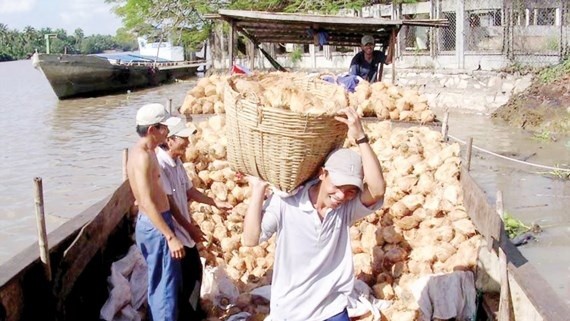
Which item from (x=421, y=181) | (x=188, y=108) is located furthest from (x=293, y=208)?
(x=188, y=108)

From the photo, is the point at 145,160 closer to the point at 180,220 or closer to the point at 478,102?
the point at 180,220

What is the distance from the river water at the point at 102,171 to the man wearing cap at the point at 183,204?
12.1ft

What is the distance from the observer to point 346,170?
2.42 m

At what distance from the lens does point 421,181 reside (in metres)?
5.57

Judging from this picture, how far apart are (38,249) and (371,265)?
239 centimetres

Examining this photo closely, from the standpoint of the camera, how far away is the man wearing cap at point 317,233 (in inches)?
99.1

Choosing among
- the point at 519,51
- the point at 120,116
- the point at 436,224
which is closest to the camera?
the point at 436,224

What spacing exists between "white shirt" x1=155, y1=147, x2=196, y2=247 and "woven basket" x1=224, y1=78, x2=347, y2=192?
0.92 meters

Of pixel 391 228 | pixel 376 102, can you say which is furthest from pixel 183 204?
pixel 376 102

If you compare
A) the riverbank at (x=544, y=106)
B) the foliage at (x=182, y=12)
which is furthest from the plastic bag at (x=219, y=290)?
the foliage at (x=182, y=12)

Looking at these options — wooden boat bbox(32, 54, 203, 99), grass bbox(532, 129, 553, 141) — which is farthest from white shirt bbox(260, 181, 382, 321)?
wooden boat bbox(32, 54, 203, 99)

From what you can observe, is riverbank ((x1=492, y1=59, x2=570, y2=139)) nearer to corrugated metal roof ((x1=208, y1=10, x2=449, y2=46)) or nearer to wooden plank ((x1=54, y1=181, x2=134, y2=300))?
corrugated metal roof ((x1=208, y1=10, x2=449, y2=46))

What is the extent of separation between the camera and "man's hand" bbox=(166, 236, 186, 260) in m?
3.38

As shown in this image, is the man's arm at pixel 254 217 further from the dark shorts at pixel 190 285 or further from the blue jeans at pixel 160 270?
the dark shorts at pixel 190 285
